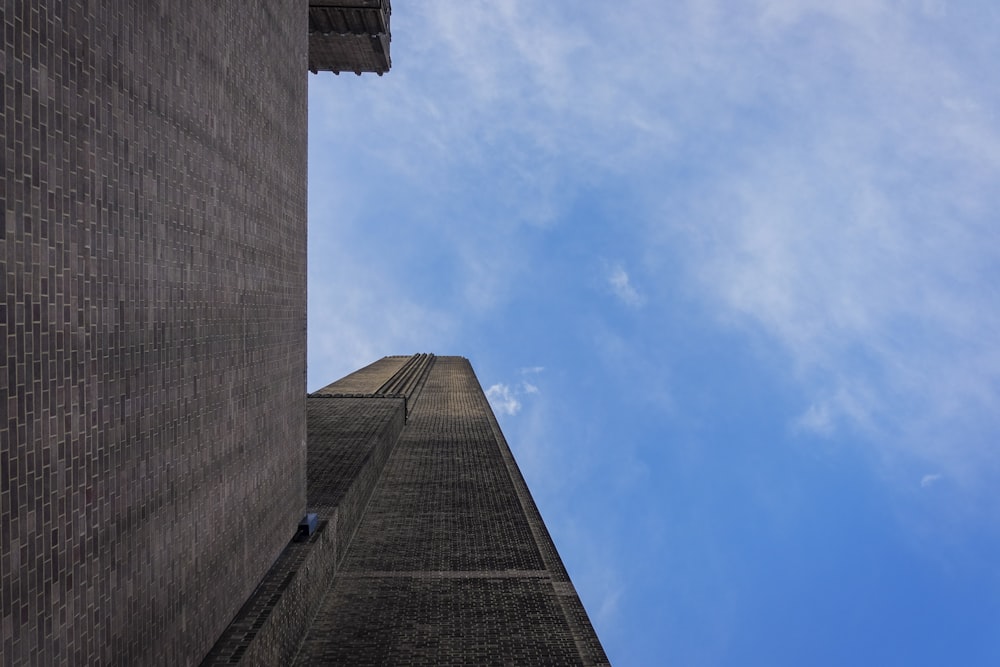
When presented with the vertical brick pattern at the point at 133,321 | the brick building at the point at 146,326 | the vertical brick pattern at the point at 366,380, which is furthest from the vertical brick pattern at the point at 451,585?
the vertical brick pattern at the point at 366,380

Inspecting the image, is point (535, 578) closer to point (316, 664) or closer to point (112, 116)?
point (316, 664)

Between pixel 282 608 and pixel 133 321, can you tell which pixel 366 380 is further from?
pixel 133 321

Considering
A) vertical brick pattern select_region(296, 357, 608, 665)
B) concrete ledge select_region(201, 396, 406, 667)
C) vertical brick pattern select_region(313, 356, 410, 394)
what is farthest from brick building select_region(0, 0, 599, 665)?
vertical brick pattern select_region(313, 356, 410, 394)

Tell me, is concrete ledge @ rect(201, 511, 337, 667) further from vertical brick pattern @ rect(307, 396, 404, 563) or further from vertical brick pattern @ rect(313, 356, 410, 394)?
vertical brick pattern @ rect(313, 356, 410, 394)

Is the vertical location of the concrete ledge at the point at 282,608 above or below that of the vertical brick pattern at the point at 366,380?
above

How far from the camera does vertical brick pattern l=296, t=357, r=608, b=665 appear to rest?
2819cm

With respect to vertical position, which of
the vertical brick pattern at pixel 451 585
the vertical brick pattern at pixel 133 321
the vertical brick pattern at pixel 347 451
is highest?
the vertical brick pattern at pixel 133 321

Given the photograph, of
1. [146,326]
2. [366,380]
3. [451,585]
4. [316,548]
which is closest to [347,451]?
[451,585]

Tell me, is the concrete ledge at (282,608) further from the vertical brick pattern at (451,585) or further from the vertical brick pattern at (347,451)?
the vertical brick pattern at (347,451)

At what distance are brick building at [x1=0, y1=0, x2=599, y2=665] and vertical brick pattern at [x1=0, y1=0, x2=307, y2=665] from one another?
0.05 metres

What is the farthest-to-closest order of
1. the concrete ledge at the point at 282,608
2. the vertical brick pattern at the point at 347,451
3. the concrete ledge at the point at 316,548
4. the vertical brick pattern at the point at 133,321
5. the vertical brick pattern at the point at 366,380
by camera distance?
the vertical brick pattern at the point at 366,380 < the vertical brick pattern at the point at 347,451 < the concrete ledge at the point at 316,548 < the concrete ledge at the point at 282,608 < the vertical brick pattern at the point at 133,321

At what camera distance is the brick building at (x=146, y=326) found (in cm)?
1034

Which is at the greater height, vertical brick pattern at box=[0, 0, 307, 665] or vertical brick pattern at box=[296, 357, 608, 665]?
vertical brick pattern at box=[0, 0, 307, 665]

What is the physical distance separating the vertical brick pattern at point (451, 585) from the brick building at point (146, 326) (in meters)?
5.88
